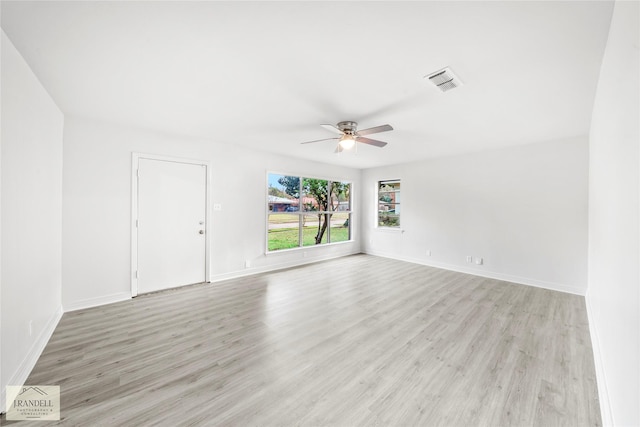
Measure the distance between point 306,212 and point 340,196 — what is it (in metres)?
1.32

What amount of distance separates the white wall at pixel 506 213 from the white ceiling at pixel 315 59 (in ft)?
3.35

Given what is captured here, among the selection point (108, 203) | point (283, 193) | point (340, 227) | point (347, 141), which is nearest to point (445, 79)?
point (347, 141)

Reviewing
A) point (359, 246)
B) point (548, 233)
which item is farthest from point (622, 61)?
point (359, 246)

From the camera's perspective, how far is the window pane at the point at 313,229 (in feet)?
19.5

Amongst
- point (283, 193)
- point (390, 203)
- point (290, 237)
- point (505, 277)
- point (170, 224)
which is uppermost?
point (283, 193)

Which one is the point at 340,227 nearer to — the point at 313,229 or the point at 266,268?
the point at 313,229

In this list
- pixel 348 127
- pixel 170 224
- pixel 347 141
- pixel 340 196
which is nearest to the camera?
pixel 348 127

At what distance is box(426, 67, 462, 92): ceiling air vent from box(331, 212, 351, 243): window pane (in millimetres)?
4527

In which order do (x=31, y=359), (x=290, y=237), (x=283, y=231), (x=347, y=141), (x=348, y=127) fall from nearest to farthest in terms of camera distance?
(x=31, y=359) → (x=348, y=127) → (x=347, y=141) → (x=283, y=231) → (x=290, y=237)

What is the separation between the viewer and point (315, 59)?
1.89 m

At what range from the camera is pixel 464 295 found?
370 centimetres

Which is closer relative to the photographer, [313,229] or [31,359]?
[31,359]

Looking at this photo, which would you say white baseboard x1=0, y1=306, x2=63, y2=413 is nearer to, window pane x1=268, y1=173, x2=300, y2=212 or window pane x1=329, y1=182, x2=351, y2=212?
window pane x1=268, y1=173, x2=300, y2=212

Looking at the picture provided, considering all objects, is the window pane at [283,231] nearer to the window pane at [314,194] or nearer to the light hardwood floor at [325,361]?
the window pane at [314,194]
